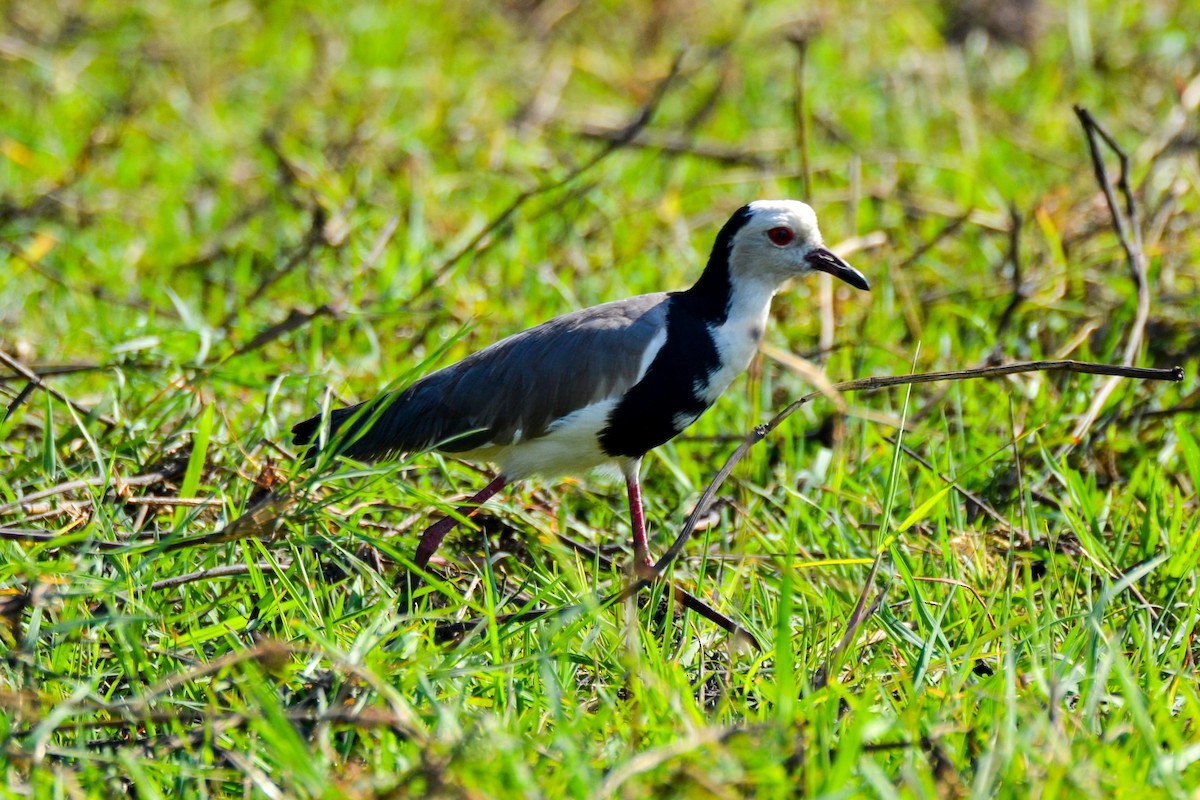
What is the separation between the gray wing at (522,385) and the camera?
364cm

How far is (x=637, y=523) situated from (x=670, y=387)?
37cm

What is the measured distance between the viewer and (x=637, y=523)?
144 inches

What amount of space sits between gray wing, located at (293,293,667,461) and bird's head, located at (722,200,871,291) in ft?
0.80

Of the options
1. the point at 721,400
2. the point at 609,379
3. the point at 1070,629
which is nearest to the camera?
the point at 1070,629

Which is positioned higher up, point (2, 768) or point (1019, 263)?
point (1019, 263)

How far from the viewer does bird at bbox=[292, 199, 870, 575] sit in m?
3.60

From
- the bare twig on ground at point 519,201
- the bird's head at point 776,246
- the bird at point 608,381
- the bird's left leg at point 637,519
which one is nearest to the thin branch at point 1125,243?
the bird's head at point 776,246

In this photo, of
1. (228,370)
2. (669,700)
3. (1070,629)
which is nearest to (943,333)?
(1070,629)

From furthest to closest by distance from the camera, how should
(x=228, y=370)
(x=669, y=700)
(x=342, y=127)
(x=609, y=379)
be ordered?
1. (x=342, y=127)
2. (x=228, y=370)
3. (x=609, y=379)
4. (x=669, y=700)

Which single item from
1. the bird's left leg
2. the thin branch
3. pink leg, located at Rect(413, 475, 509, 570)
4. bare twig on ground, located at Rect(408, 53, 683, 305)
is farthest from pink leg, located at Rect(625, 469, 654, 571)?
the thin branch

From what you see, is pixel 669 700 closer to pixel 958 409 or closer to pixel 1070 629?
pixel 1070 629

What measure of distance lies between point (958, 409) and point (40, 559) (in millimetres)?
2460

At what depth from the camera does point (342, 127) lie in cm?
686

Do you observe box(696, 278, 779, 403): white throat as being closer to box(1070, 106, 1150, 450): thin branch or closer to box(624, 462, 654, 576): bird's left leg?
box(624, 462, 654, 576): bird's left leg
